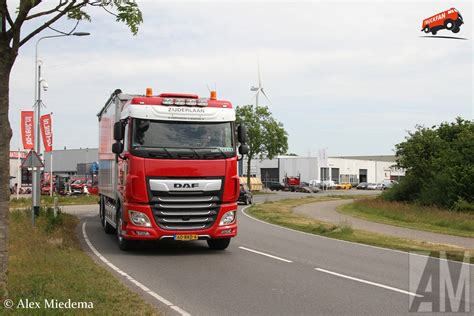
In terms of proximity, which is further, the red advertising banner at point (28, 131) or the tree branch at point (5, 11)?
the red advertising banner at point (28, 131)

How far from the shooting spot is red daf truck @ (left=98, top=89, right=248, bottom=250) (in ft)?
41.2

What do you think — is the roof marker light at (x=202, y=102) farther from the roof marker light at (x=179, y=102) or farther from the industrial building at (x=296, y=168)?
the industrial building at (x=296, y=168)

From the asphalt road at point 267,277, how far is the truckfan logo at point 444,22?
25539 millimetres

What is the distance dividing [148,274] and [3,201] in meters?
3.84

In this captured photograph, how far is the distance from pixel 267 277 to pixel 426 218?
59.0 feet

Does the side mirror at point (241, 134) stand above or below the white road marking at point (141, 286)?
above

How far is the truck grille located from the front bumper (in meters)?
0.08

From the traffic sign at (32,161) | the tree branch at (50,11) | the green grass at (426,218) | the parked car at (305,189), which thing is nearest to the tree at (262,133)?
the parked car at (305,189)

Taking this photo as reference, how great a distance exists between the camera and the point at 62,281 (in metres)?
8.67

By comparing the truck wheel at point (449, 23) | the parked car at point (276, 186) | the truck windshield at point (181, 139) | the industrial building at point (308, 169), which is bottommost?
the parked car at point (276, 186)

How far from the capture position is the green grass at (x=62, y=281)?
7.25 m

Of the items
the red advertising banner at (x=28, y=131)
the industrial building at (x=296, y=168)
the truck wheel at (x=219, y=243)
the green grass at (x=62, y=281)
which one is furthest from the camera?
the industrial building at (x=296, y=168)

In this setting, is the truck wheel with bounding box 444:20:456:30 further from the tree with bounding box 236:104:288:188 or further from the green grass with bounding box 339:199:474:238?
the tree with bounding box 236:104:288:188

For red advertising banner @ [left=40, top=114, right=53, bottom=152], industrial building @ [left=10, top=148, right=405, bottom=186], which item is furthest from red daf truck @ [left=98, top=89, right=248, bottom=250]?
industrial building @ [left=10, top=148, right=405, bottom=186]
